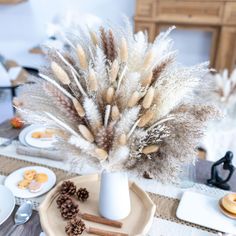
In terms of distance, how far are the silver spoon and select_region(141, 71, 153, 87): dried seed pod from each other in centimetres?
48

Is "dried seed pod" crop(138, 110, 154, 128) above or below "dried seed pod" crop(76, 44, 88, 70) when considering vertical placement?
below

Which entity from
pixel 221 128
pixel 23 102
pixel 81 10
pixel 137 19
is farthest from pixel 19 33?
pixel 23 102

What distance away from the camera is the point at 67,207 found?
0.71 m

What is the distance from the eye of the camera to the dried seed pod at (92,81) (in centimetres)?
53

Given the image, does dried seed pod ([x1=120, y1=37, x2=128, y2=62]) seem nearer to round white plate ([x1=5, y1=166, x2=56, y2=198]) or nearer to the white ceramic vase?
the white ceramic vase

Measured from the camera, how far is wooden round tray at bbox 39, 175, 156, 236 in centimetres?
67

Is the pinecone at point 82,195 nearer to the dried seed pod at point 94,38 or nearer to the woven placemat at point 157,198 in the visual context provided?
the woven placemat at point 157,198

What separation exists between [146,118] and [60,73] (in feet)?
0.61

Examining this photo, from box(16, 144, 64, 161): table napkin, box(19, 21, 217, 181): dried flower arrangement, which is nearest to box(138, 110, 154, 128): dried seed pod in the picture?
box(19, 21, 217, 181): dried flower arrangement

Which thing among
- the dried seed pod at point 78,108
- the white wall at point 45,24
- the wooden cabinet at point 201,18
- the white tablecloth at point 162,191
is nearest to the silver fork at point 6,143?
the white tablecloth at point 162,191

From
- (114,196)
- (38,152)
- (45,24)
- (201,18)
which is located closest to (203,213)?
(114,196)

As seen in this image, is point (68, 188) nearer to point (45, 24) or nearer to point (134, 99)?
point (134, 99)

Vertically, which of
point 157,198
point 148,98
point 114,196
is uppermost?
point 148,98

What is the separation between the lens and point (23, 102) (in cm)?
65
